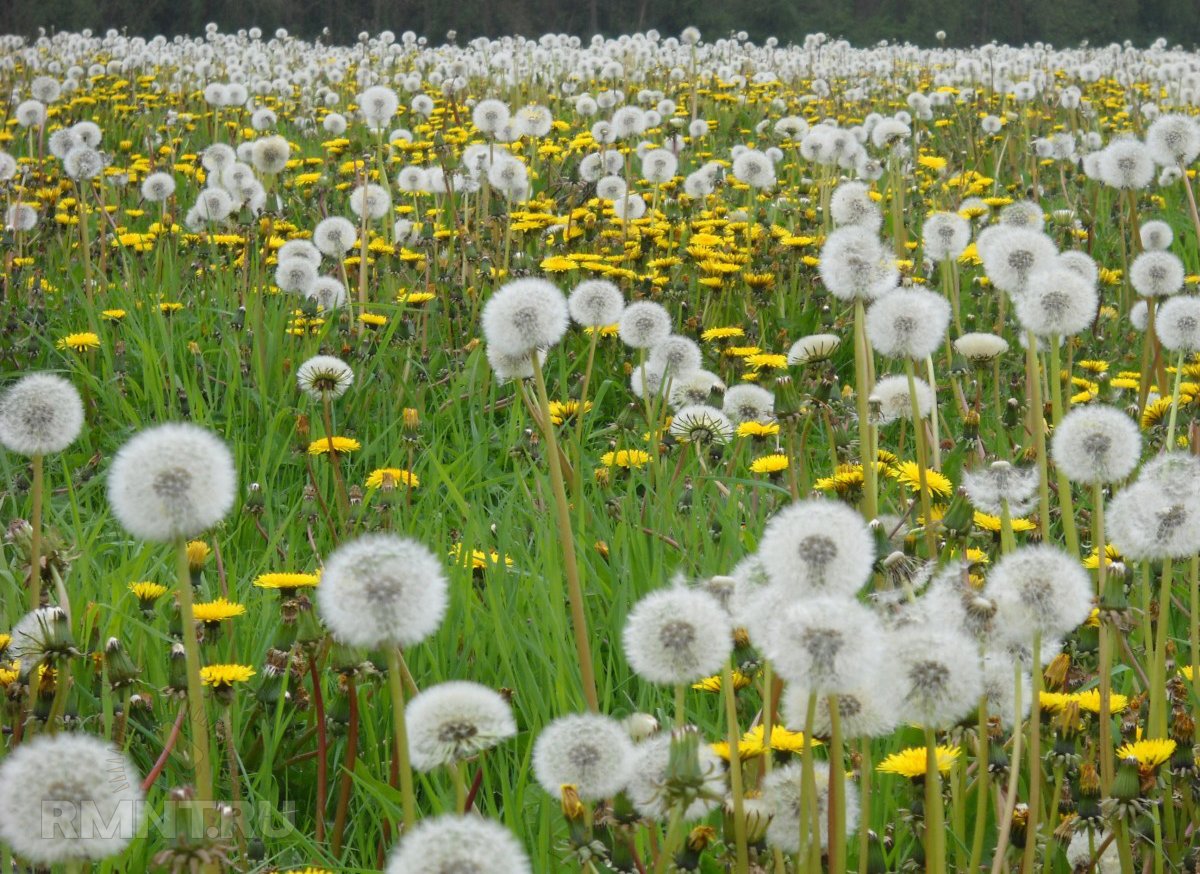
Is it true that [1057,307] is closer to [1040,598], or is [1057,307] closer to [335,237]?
[1040,598]

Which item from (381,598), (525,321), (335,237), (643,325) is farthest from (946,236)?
(381,598)

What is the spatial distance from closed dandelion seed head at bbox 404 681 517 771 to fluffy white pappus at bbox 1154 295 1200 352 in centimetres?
192

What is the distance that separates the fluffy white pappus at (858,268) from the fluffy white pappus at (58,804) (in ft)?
4.39

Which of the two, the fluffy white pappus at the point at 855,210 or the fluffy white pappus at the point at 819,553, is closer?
the fluffy white pappus at the point at 819,553

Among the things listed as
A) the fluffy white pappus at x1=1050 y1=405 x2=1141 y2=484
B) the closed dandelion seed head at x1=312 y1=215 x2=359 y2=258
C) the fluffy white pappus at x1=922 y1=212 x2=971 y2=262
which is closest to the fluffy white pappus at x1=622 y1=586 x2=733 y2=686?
the fluffy white pappus at x1=1050 y1=405 x2=1141 y2=484

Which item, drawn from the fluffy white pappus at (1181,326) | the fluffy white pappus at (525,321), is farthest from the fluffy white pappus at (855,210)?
the fluffy white pappus at (525,321)

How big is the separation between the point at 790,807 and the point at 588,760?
261 millimetres

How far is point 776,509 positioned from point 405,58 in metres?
11.8

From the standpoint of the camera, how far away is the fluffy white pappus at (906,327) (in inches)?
85.6

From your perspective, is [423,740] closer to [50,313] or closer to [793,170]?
[50,313]

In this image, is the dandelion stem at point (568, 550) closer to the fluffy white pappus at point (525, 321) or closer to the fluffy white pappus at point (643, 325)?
the fluffy white pappus at point (525, 321)

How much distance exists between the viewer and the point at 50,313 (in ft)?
15.6

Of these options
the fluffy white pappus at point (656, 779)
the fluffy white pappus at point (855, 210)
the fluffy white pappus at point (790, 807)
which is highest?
the fluffy white pappus at point (855, 210)

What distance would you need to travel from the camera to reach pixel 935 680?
1236mm
